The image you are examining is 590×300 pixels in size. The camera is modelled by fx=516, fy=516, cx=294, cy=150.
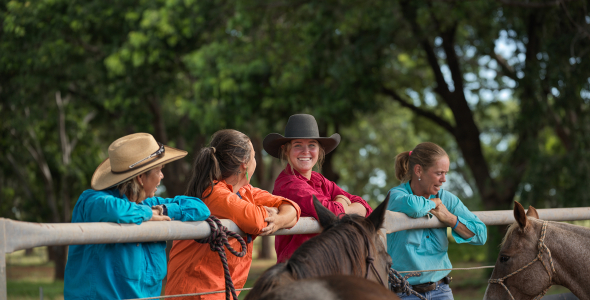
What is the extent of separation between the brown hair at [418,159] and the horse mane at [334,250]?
118cm

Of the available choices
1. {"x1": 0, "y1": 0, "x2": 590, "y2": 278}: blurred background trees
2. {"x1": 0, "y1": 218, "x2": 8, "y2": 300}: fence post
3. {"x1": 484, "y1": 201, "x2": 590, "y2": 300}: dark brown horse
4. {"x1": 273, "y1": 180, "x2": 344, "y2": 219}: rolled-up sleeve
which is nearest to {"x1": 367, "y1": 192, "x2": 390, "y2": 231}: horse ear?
{"x1": 273, "y1": 180, "x2": 344, "y2": 219}: rolled-up sleeve

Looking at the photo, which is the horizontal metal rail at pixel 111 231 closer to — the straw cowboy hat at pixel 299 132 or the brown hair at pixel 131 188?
the brown hair at pixel 131 188

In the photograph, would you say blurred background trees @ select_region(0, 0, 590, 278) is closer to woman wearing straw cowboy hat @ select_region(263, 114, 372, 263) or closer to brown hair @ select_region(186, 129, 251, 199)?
woman wearing straw cowboy hat @ select_region(263, 114, 372, 263)

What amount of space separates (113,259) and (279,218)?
2.46 feet

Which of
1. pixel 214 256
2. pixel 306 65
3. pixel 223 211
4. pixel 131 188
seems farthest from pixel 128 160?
pixel 306 65

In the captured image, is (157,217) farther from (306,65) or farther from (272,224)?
(306,65)

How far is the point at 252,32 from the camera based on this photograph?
10.3 m

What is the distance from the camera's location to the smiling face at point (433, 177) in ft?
10.4

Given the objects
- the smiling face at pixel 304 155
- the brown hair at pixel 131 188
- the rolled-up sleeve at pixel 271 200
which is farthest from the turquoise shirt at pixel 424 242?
the brown hair at pixel 131 188

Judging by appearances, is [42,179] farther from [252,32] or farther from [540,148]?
[540,148]

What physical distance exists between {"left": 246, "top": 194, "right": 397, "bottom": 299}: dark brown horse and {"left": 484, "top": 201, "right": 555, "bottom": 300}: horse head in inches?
35.0

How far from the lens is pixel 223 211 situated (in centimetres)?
252

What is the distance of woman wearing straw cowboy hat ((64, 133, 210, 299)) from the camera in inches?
84.7

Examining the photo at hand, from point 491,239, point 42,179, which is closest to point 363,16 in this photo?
point 491,239
